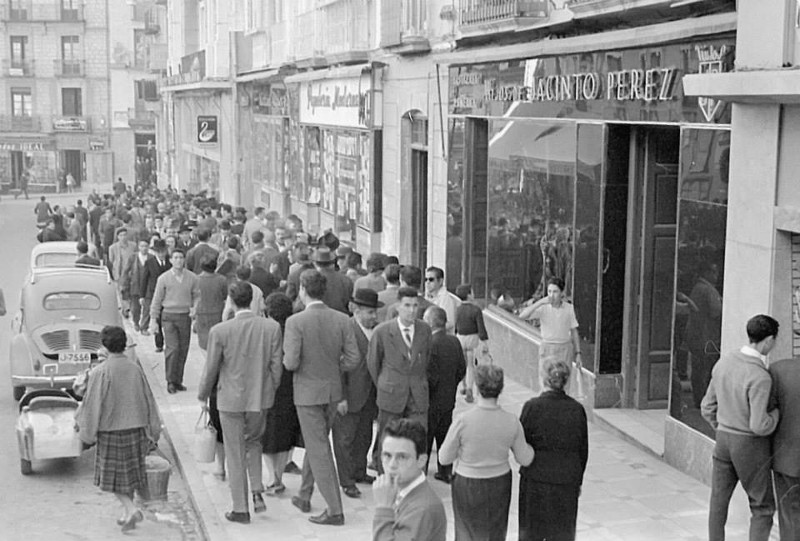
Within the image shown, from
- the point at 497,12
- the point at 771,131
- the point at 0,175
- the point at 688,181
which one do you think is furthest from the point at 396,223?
the point at 0,175

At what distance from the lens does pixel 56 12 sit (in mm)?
67938

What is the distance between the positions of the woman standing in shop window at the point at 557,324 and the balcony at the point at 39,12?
6105 centimetres

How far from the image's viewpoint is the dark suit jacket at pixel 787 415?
7929 mm

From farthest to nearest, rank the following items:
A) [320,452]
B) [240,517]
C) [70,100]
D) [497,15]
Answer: [70,100] < [497,15] < [240,517] < [320,452]

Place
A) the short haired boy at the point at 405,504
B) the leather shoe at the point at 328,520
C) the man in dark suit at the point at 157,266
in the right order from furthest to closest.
→ the man in dark suit at the point at 157,266, the leather shoe at the point at 328,520, the short haired boy at the point at 405,504

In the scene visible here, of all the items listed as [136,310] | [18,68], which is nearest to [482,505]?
[136,310]

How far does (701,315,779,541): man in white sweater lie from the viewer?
788 cm

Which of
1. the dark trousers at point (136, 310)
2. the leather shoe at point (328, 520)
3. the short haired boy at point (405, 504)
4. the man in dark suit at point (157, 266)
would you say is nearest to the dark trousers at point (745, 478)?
the leather shoe at point (328, 520)

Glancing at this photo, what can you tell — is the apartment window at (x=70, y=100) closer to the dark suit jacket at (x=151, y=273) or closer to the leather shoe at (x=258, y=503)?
the dark suit jacket at (x=151, y=273)

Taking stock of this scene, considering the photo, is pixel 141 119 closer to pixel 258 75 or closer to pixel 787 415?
pixel 258 75

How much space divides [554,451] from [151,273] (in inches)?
451

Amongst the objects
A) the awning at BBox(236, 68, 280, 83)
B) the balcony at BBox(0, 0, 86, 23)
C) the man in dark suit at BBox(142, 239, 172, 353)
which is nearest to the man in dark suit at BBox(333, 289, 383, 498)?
the man in dark suit at BBox(142, 239, 172, 353)

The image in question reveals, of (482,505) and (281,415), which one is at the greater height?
(482,505)

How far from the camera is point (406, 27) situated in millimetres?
19797
